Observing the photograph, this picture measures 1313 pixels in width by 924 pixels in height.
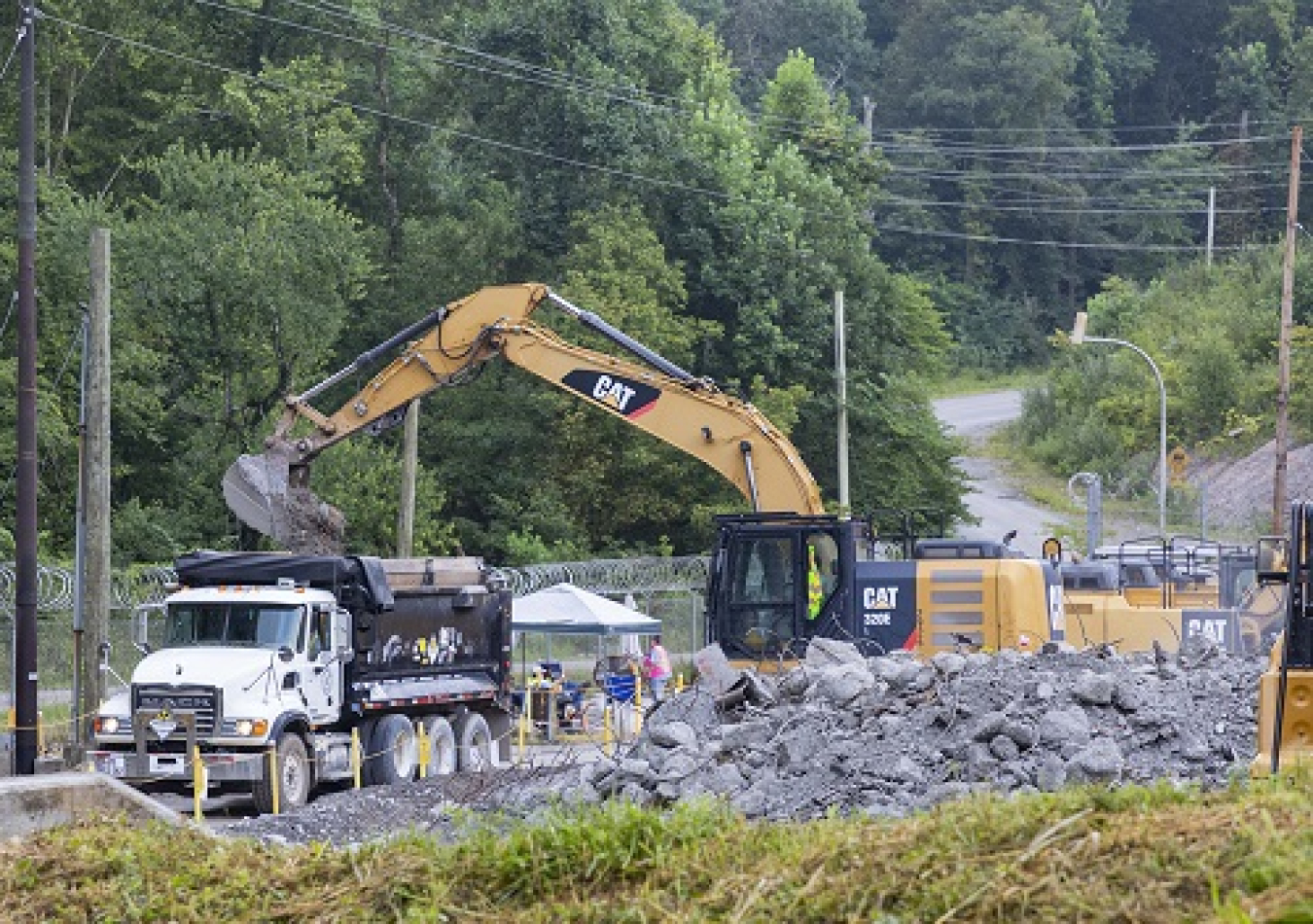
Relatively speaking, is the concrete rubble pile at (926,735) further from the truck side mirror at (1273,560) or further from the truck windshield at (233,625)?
the truck windshield at (233,625)

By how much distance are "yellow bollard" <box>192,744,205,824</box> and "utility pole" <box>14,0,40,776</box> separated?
9.14 ft

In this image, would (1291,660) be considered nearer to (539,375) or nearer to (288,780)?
(288,780)

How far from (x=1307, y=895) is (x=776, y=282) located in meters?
53.3

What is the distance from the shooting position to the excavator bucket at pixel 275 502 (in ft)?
93.0

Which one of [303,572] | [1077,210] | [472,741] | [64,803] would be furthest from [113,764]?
[1077,210]

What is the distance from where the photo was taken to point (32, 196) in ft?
91.2

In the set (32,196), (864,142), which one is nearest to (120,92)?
(864,142)

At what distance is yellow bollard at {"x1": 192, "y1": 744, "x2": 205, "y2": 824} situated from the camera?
886 inches

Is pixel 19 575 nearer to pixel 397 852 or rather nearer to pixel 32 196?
pixel 32 196

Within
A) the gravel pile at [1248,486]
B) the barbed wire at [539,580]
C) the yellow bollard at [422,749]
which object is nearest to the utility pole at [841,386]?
the barbed wire at [539,580]

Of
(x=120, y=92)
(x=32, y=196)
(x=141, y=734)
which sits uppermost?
(x=120, y=92)

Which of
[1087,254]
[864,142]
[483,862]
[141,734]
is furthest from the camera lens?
[1087,254]

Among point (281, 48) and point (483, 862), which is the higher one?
point (281, 48)

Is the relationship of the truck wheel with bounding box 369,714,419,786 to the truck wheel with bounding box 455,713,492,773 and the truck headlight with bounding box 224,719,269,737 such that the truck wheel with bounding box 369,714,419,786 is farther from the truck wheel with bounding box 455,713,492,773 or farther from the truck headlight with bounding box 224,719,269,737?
the truck headlight with bounding box 224,719,269,737
